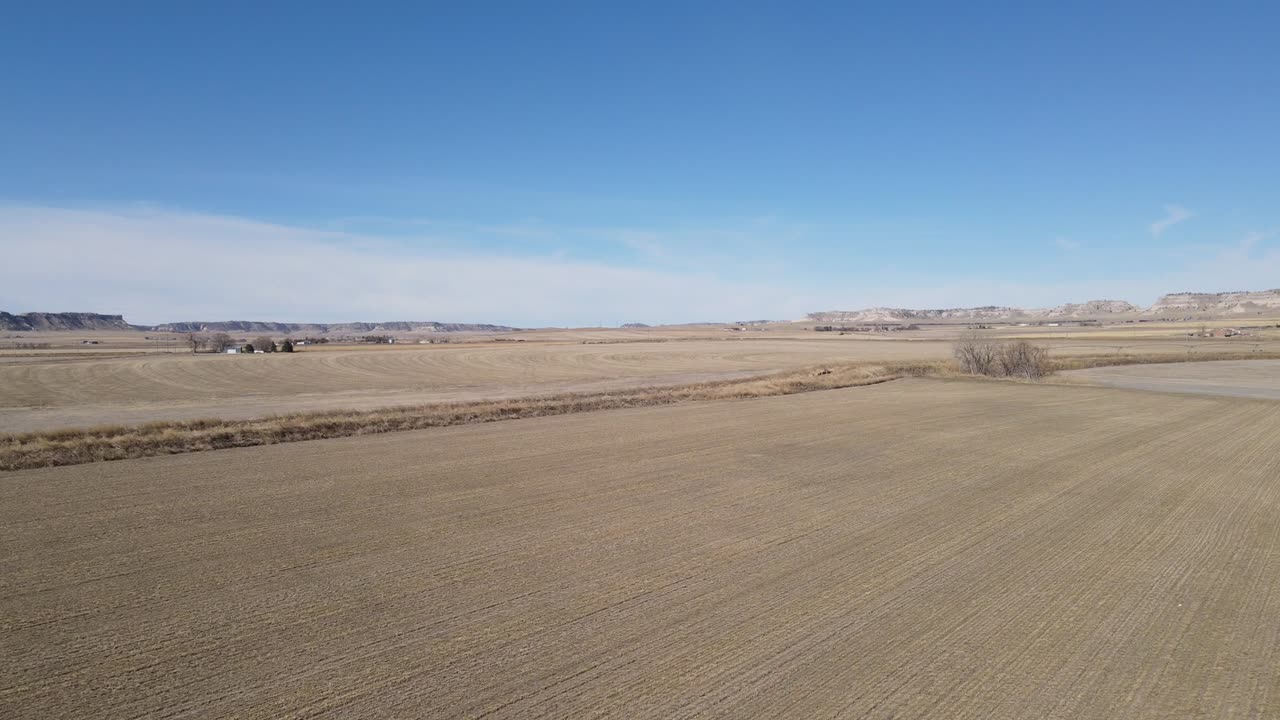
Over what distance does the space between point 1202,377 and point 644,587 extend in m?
47.8

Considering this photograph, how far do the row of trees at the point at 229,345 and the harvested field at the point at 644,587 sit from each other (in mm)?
85512

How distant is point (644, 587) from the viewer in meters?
7.48

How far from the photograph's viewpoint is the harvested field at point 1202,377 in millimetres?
33250

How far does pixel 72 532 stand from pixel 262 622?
5.10 metres

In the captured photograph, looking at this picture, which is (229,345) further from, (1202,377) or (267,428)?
(1202,377)

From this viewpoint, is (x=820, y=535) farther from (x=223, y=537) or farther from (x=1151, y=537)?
(x=223, y=537)

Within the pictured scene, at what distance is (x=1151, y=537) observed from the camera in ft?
30.9

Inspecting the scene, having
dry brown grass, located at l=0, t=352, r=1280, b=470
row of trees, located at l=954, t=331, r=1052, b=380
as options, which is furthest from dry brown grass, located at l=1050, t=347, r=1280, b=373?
dry brown grass, located at l=0, t=352, r=1280, b=470

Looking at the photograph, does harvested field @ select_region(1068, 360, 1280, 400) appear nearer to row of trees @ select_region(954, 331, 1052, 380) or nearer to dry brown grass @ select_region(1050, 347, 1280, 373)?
dry brown grass @ select_region(1050, 347, 1280, 373)

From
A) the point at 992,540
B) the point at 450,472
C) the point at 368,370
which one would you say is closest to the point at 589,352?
the point at 368,370

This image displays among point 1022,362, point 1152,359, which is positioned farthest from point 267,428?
point 1152,359

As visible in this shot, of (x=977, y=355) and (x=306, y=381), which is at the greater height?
(x=977, y=355)

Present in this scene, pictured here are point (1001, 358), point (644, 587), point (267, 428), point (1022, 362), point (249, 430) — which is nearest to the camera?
point (644, 587)

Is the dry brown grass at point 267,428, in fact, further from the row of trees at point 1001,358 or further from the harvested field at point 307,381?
the row of trees at point 1001,358
